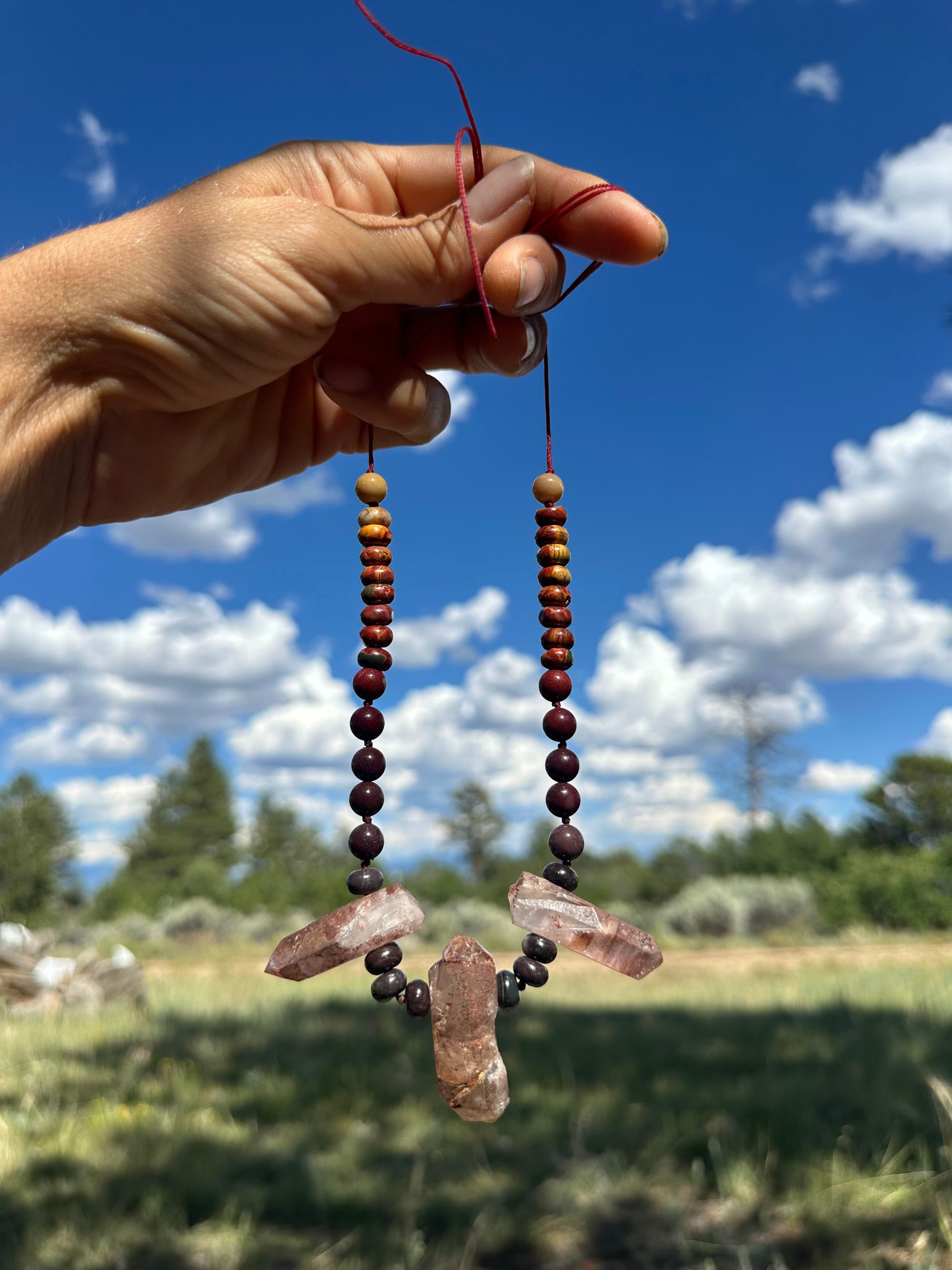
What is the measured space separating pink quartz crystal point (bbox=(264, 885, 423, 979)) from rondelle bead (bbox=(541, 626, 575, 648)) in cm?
69

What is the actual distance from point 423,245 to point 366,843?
1.43m

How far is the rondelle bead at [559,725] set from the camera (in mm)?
2223

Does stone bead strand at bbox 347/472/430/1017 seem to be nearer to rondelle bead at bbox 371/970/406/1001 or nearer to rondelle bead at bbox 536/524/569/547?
rondelle bead at bbox 371/970/406/1001

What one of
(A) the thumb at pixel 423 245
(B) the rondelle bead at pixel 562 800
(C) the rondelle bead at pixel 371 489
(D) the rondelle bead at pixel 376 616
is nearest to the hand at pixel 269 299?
(A) the thumb at pixel 423 245

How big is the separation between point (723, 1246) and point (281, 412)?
13.3ft

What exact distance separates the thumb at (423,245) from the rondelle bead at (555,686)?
951mm

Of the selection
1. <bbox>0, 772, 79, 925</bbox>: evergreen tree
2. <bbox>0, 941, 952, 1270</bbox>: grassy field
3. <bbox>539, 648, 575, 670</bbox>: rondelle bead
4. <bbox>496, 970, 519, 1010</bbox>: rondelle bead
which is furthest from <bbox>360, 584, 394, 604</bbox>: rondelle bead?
<bbox>0, 772, 79, 925</bbox>: evergreen tree

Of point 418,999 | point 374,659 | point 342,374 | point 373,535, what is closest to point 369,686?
point 374,659

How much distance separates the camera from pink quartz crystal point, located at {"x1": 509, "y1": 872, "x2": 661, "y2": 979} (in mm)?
1952

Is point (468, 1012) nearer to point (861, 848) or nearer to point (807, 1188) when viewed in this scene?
point (807, 1188)

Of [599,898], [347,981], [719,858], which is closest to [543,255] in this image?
[347,981]

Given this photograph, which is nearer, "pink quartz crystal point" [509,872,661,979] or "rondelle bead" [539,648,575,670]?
"pink quartz crystal point" [509,872,661,979]

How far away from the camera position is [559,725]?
7.29 ft

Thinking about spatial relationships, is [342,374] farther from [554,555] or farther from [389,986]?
[389,986]
